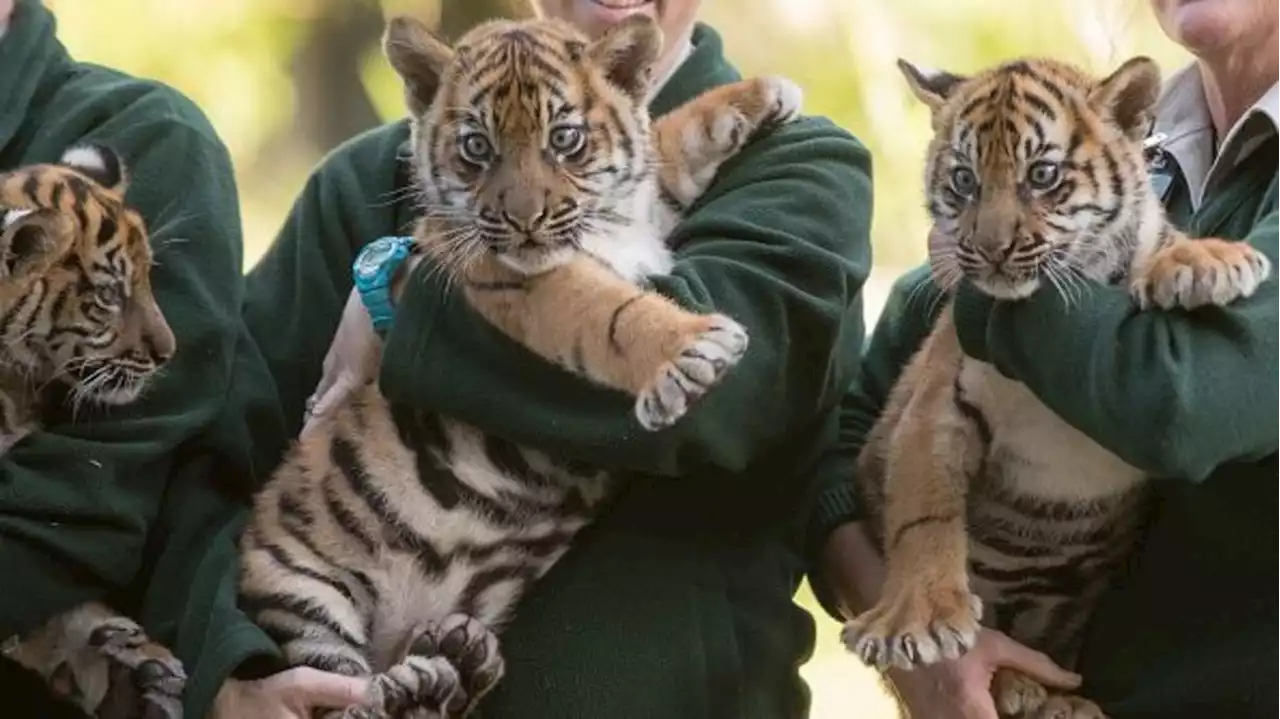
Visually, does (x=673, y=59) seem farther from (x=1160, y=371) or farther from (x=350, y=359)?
(x=1160, y=371)

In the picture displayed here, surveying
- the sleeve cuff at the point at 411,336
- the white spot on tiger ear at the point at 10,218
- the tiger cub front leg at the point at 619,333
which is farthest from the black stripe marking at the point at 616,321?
the white spot on tiger ear at the point at 10,218

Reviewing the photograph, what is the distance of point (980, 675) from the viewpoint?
160 centimetres

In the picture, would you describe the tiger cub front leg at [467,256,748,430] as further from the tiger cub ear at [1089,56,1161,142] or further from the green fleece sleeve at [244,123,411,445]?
the tiger cub ear at [1089,56,1161,142]

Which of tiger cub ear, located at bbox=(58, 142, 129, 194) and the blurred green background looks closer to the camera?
tiger cub ear, located at bbox=(58, 142, 129, 194)

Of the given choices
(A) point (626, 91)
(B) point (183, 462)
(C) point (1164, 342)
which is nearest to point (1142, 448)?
(C) point (1164, 342)

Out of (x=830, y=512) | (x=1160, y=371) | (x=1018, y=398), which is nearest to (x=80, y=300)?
(x=830, y=512)

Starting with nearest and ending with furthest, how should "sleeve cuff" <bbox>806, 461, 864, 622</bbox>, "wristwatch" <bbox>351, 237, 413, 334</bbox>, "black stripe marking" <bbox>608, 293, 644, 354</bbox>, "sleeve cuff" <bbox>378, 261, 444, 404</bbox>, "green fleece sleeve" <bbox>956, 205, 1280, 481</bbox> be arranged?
"green fleece sleeve" <bbox>956, 205, 1280, 481</bbox> < "black stripe marking" <bbox>608, 293, 644, 354</bbox> < "sleeve cuff" <bbox>378, 261, 444, 404</bbox> < "wristwatch" <bbox>351, 237, 413, 334</bbox> < "sleeve cuff" <bbox>806, 461, 864, 622</bbox>

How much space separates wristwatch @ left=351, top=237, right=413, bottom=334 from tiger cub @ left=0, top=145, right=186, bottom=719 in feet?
0.75

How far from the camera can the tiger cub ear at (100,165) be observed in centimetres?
173

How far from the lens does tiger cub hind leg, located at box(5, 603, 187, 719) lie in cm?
163

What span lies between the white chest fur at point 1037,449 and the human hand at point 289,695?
72 centimetres

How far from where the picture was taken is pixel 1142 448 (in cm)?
136

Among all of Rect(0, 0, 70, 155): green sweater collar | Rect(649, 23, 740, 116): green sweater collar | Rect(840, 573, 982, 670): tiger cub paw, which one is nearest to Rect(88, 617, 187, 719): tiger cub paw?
Rect(0, 0, 70, 155): green sweater collar

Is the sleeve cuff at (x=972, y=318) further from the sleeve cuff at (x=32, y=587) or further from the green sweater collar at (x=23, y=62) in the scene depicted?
the green sweater collar at (x=23, y=62)
